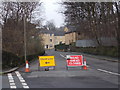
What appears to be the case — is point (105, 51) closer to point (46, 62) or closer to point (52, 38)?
point (46, 62)

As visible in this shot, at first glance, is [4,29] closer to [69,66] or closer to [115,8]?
[69,66]

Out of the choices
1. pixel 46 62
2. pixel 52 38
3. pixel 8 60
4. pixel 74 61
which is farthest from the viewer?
pixel 52 38

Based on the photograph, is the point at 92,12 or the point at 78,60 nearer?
the point at 78,60

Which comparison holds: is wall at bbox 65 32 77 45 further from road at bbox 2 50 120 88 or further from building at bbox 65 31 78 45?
road at bbox 2 50 120 88

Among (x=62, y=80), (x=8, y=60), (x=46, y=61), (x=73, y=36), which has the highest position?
(x=73, y=36)

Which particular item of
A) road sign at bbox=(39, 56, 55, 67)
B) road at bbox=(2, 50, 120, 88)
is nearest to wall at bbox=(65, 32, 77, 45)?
road sign at bbox=(39, 56, 55, 67)

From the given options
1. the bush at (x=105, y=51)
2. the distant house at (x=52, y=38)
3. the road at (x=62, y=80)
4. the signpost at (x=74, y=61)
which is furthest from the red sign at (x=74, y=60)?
the distant house at (x=52, y=38)

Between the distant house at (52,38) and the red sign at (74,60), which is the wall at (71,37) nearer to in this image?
the distant house at (52,38)

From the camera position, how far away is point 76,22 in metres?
42.2

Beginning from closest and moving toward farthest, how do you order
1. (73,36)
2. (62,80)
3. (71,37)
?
(62,80), (73,36), (71,37)

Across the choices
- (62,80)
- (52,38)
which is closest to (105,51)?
(62,80)

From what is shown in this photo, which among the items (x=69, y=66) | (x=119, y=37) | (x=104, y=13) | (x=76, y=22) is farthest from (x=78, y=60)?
(x=76, y=22)

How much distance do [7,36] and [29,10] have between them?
39.2 feet

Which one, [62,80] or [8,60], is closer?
[62,80]
